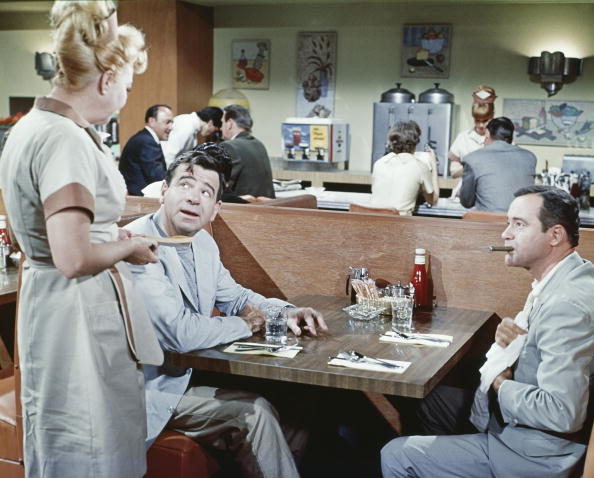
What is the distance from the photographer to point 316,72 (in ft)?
31.4

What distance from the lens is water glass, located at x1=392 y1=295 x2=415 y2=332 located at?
273 cm

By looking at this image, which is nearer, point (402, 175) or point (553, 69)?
point (402, 175)

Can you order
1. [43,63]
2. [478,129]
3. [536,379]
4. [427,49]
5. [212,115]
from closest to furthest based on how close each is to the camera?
[536,379]
[212,115]
[478,129]
[427,49]
[43,63]

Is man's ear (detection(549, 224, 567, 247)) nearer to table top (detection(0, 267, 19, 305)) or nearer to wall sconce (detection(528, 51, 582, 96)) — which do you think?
table top (detection(0, 267, 19, 305))

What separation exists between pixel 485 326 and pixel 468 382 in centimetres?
25

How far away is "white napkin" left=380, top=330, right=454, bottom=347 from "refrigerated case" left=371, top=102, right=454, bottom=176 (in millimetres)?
5945

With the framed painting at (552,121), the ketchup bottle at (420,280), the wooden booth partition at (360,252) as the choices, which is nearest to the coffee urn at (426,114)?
the framed painting at (552,121)

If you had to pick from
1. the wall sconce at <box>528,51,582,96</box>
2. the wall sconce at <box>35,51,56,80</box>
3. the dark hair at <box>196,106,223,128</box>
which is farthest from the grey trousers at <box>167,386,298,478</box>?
the wall sconce at <box>35,51,56,80</box>

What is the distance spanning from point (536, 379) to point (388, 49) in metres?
7.44

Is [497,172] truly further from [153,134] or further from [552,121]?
[552,121]

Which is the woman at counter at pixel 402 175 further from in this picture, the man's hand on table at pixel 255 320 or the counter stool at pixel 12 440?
the counter stool at pixel 12 440

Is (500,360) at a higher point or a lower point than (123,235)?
lower

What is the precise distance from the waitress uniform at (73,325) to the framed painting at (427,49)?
751cm

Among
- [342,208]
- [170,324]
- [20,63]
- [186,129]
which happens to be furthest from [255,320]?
[20,63]
